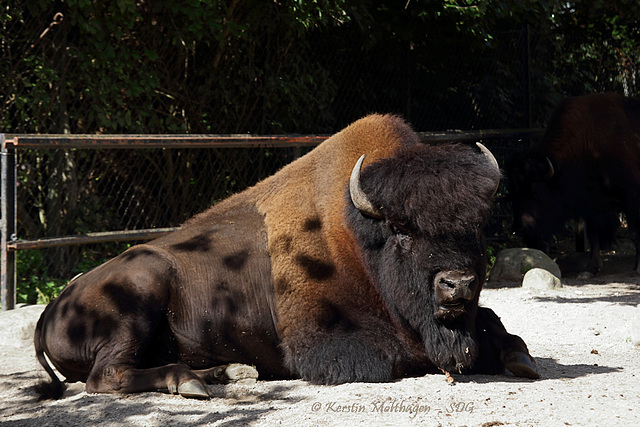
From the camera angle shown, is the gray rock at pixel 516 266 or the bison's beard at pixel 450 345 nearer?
the bison's beard at pixel 450 345

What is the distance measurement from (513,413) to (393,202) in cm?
135

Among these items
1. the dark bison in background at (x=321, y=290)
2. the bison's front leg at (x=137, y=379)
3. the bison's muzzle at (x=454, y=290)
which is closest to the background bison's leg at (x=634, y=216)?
the dark bison in background at (x=321, y=290)

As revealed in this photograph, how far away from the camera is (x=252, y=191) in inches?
200

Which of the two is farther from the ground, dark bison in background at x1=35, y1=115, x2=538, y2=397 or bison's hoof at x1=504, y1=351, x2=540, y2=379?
dark bison in background at x1=35, y1=115, x2=538, y2=397

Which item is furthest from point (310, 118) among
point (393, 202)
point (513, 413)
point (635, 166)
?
point (513, 413)

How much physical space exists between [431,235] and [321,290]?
85cm

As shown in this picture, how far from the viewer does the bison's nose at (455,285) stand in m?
3.77

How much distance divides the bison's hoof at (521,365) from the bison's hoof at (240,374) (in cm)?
157

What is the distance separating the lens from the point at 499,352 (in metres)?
4.35

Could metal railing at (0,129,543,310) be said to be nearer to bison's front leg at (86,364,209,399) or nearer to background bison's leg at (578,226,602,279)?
bison's front leg at (86,364,209,399)

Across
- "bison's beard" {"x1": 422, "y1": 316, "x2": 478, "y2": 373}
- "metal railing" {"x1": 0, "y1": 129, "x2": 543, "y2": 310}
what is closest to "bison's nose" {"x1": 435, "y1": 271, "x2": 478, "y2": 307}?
"bison's beard" {"x1": 422, "y1": 316, "x2": 478, "y2": 373}

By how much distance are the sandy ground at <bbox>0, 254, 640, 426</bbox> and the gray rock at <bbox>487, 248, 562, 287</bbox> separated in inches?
122

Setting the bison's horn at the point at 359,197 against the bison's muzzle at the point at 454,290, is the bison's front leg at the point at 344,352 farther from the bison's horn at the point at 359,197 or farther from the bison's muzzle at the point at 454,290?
the bison's horn at the point at 359,197

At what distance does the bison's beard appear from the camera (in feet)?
13.2
